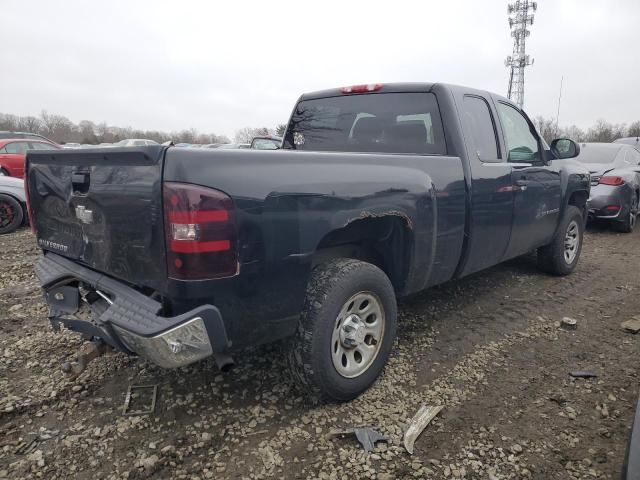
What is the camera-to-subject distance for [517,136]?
13.5 feet

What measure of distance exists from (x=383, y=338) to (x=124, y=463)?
1576mm

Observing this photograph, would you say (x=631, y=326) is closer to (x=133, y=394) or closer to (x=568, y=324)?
(x=568, y=324)

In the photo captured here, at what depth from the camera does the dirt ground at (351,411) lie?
6.94 feet

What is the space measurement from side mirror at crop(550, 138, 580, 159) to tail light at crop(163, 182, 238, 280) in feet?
13.2

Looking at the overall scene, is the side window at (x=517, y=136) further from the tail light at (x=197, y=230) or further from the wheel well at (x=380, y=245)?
the tail light at (x=197, y=230)

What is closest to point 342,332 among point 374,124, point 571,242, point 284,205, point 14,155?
point 284,205

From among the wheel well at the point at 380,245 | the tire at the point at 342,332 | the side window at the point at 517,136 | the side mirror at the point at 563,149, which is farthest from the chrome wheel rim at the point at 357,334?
the side mirror at the point at 563,149

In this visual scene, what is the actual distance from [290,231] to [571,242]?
4440mm

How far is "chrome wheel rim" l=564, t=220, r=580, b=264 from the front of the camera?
510cm

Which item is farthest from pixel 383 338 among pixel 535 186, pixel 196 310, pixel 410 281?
pixel 535 186

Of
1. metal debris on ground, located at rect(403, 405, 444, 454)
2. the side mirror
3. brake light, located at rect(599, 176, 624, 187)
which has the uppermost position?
the side mirror

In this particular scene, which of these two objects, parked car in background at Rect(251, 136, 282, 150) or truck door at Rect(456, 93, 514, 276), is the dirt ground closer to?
truck door at Rect(456, 93, 514, 276)

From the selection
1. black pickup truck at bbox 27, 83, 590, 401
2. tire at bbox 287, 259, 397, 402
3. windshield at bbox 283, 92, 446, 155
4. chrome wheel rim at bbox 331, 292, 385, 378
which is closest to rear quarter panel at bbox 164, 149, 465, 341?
black pickup truck at bbox 27, 83, 590, 401

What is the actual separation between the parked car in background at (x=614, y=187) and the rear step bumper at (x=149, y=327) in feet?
24.7
